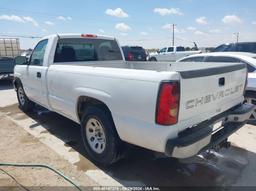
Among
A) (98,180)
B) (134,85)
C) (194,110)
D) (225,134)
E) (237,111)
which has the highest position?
(134,85)

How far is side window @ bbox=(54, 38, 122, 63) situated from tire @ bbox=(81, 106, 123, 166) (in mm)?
1678

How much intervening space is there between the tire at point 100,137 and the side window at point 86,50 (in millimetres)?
1678

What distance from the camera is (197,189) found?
3.08 meters

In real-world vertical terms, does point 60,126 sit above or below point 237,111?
below

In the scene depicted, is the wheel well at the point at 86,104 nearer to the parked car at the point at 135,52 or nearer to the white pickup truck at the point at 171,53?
the parked car at the point at 135,52

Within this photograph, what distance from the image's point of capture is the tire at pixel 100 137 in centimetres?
329

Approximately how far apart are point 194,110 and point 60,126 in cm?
359

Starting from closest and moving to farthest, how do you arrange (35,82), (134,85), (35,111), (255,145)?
(134,85) < (255,145) < (35,82) < (35,111)

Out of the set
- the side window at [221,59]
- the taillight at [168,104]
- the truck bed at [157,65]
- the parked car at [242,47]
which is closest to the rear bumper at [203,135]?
the taillight at [168,104]

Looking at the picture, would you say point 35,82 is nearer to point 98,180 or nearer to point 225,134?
point 98,180

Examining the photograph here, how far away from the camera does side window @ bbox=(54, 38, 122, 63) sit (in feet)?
16.0

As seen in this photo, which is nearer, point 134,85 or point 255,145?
point 134,85

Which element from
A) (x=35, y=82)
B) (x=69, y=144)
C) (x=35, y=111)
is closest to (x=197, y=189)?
(x=69, y=144)

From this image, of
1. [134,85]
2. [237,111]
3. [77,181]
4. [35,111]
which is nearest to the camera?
[134,85]
